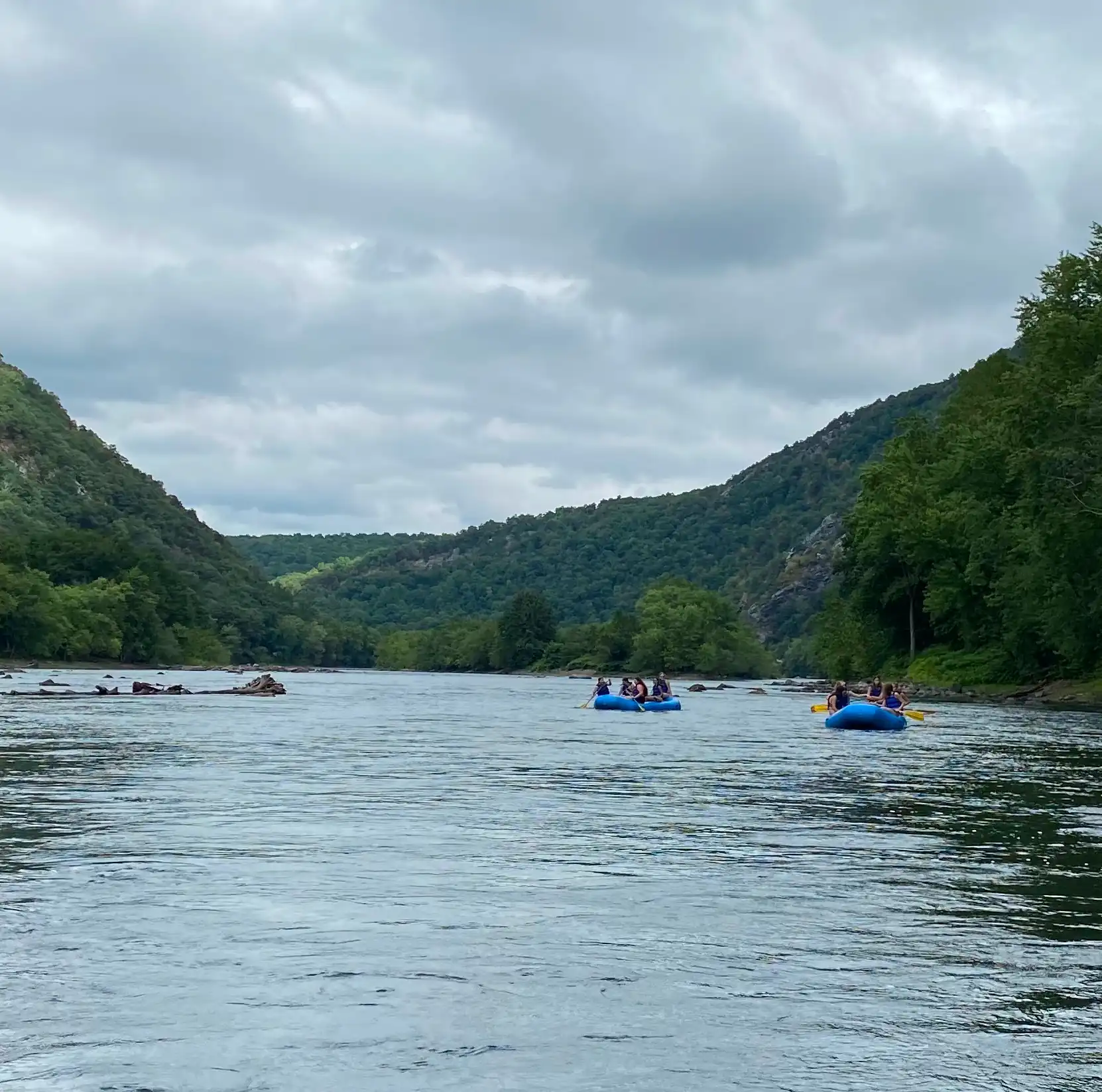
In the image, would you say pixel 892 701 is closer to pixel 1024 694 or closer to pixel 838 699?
pixel 838 699

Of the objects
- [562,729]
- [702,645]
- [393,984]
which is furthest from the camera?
[702,645]

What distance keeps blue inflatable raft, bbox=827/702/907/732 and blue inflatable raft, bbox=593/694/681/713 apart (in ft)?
59.1

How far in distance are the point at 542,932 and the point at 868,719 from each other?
120 feet

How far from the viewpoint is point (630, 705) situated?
217 ft

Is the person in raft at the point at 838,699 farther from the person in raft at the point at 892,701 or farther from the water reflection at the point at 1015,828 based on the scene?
the water reflection at the point at 1015,828

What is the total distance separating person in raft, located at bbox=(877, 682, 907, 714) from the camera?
52969mm

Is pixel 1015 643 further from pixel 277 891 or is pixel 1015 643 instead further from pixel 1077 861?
pixel 277 891

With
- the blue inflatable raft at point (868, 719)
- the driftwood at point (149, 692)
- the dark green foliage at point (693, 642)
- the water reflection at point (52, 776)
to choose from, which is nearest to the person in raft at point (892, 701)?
the blue inflatable raft at point (868, 719)

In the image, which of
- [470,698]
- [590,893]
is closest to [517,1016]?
[590,893]

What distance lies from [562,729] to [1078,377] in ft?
87.5

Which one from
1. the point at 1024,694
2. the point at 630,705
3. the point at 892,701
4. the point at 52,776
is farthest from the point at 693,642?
the point at 52,776

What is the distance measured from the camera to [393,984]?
10945mm

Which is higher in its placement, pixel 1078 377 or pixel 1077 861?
pixel 1078 377

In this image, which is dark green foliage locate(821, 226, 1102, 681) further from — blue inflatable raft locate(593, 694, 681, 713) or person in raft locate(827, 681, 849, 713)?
blue inflatable raft locate(593, 694, 681, 713)
